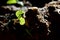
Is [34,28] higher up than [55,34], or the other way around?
[34,28]

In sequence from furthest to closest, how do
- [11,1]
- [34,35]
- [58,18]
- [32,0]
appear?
[32,0]
[11,1]
[58,18]
[34,35]

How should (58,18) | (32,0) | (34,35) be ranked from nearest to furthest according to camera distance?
A: (34,35)
(58,18)
(32,0)

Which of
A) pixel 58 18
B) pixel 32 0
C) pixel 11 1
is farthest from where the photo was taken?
pixel 32 0

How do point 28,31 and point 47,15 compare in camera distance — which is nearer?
point 28,31

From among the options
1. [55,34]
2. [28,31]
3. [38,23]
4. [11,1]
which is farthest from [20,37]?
[11,1]

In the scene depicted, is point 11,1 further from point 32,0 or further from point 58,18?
point 58,18

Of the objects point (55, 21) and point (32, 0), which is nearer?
point (55, 21)

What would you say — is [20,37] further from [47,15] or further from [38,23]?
[47,15]

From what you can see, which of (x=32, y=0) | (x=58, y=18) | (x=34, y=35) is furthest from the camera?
(x=32, y=0)

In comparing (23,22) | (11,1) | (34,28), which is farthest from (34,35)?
(11,1)
